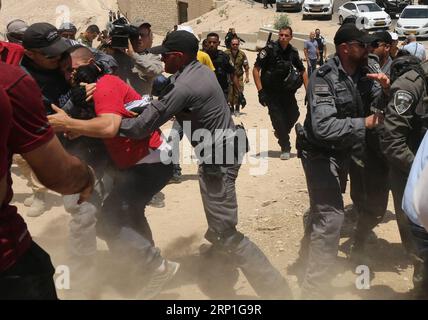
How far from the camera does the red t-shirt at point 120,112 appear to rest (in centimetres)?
375

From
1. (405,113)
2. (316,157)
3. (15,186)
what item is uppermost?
(405,113)

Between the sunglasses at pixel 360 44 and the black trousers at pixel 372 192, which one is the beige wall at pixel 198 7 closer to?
the black trousers at pixel 372 192

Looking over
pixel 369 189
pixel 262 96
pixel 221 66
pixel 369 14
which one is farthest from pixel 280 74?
pixel 369 14

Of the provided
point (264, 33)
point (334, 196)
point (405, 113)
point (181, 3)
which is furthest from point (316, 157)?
point (181, 3)

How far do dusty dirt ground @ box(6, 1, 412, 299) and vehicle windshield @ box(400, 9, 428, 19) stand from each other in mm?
19510

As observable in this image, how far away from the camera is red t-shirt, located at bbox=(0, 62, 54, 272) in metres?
1.95

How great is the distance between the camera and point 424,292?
3303mm

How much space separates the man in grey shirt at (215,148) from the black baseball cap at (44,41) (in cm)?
73

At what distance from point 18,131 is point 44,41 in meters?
2.36

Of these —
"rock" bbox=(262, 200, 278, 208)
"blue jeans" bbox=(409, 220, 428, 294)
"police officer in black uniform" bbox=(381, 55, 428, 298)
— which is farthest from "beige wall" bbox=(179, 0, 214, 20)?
"blue jeans" bbox=(409, 220, 428, 294)

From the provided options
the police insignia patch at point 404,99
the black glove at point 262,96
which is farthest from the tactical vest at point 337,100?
the black glove at point 262,96

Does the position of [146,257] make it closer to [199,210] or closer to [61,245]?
[61,245]

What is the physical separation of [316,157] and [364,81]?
2.20 feet

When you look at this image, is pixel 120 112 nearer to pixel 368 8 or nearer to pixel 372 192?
pixel 372 192
